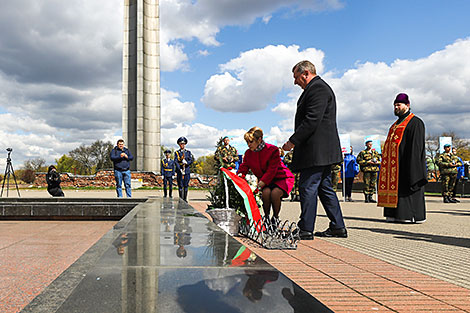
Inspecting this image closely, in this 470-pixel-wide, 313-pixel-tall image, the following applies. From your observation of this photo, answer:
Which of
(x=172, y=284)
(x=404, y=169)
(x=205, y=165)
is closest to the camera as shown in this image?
(x=172, y=284)

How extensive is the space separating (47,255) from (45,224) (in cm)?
305

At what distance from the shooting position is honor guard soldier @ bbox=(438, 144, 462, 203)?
14518 mm

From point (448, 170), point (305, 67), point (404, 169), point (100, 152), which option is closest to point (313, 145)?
point (305, 67)

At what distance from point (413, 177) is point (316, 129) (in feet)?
10.9

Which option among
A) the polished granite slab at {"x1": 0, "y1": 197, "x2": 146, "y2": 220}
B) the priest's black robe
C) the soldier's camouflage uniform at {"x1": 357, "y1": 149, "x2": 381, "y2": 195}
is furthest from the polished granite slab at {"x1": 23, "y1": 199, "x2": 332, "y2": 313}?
the soldier's camouflage uniform at {"x1": 357, "y1": 149, "x2": 381, "y2": 195}

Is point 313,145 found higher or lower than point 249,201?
higher

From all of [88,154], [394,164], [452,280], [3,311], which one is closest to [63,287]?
[3,311]

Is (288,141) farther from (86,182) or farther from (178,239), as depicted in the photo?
(86,182)

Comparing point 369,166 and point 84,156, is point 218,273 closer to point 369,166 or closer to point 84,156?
point 369,166

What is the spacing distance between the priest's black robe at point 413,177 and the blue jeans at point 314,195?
2.74 m

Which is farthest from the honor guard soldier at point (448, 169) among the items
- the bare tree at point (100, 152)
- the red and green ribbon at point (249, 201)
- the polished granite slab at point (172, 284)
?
the bare tree at point (100, 152)

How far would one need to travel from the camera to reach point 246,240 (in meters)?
4.89

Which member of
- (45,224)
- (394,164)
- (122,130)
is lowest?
(45,224)

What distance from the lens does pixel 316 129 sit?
5.15m
